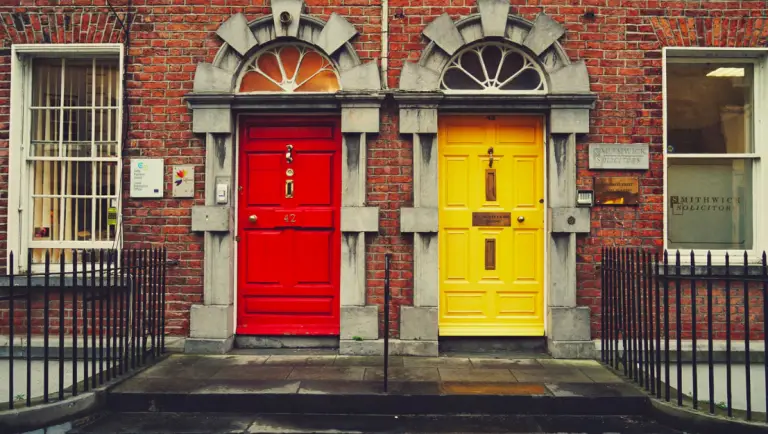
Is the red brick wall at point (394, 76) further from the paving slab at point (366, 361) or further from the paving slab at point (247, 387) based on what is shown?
the paving slab at point (247, 387)

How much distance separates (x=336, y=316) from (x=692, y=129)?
181 inches

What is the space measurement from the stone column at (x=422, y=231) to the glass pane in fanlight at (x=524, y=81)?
94 centimetres

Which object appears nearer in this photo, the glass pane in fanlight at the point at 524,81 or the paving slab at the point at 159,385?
the paving slab at the point at 159,385

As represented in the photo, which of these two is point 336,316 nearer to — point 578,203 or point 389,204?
point 389,204

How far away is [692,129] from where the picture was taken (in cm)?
655

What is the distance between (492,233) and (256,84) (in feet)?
10.4

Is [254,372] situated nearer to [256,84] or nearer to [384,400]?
[384,400]

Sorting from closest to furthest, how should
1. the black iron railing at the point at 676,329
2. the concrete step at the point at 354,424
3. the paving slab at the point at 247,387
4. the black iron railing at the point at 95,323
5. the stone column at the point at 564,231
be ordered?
the concrete step at the point at 354,424 < the paving slab at the point at 247,387 < the black iron railing at the point at 676,329 < the black iron railing at the point at 95,323 < the stone column at the point at 564,231

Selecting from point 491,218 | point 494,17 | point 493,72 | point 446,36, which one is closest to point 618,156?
point 491,218

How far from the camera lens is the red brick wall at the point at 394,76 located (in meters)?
6.30

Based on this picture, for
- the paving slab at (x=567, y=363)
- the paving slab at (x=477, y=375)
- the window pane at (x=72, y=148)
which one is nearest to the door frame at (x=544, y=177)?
the paving slab at (x=567, y=363)

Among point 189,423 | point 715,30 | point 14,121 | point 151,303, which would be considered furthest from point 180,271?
point 715,30

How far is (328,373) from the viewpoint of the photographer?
5492mm

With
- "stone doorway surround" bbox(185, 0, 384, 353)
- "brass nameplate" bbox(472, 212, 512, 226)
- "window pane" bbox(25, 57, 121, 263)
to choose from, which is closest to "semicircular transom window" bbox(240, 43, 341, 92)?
"stone doorway surround" bbox(185, 0, 384, 353)
